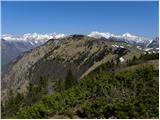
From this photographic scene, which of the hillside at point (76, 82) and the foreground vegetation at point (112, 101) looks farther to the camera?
the hillside at point (76, 82)

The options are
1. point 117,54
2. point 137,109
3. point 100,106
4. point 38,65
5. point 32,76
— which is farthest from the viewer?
point 38,65

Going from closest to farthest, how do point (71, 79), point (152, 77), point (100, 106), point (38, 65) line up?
point (100, 106), point (152, 77), point (71, 79), point (38, 65)

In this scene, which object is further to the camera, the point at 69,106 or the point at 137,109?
the point at 69,106

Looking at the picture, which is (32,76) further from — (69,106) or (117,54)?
(69,106)

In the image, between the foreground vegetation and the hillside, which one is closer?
the foreground vegetation

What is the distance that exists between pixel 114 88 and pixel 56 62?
17237cm

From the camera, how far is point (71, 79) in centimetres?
6303

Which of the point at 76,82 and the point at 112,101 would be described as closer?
the point at 112,101

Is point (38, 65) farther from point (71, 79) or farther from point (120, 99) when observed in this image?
point (120, 99)

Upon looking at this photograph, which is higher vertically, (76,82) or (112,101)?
(76,82)

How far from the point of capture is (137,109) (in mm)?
9133

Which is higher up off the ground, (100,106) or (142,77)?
(142,77)

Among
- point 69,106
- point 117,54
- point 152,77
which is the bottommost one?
point 69,106

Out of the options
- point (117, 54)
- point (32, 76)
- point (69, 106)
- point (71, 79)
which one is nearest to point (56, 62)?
point (32, 76)
